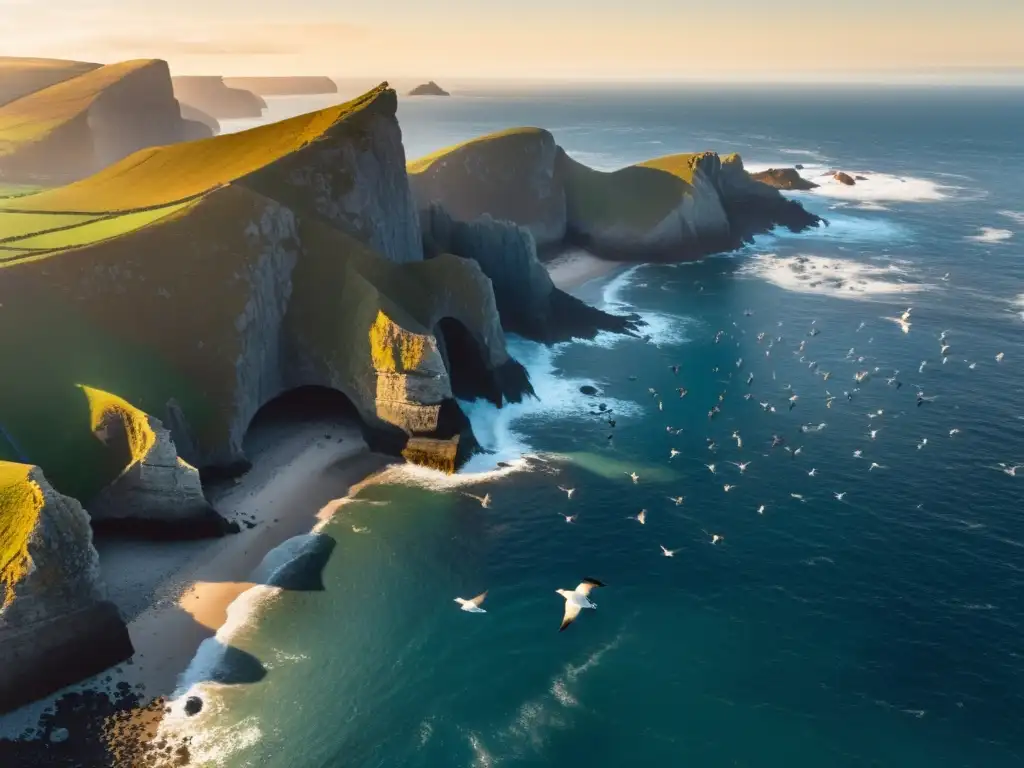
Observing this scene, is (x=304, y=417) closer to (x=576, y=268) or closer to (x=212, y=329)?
(x=212, y=329)

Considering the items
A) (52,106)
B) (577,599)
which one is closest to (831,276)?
(577,599)

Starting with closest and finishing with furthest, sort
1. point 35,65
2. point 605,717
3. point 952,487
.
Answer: point 605,717, point 952,487, point 35,65

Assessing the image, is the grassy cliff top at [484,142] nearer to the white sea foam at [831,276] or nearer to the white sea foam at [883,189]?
the white sea foam at [831,276]

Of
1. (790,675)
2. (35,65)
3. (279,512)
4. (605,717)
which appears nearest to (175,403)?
(279,512)

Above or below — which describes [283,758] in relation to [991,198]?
below

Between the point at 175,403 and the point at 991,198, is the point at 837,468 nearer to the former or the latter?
the point at 175,403

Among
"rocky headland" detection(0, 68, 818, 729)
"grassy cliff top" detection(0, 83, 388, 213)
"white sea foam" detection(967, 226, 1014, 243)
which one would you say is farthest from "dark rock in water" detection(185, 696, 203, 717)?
"white sea foam" detection(967, 226, 1014, 243)

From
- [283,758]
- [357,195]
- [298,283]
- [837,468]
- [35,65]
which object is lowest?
[283,758]
